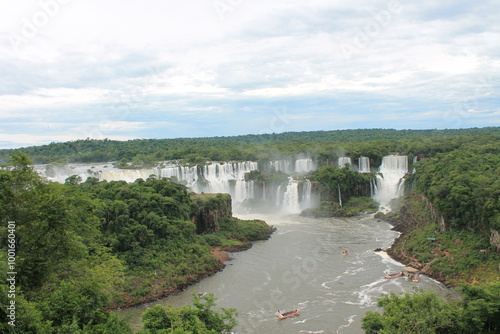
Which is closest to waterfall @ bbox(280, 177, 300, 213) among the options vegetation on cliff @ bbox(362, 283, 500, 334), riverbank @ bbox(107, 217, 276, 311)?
riverbank @ bbox(107, 217, 276, 311)

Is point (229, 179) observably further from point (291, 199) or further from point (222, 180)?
point (291, 199)

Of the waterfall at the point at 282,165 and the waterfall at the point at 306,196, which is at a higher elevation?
the waterfall at the point at 282,165

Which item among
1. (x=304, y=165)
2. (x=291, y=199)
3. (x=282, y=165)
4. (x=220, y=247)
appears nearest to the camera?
(x=220, y=247)

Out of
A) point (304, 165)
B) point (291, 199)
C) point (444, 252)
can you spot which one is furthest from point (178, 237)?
point (304, 165)

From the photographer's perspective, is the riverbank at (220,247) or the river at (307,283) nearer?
the river at (307,283)

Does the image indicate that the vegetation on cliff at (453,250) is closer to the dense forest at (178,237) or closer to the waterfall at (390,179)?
the dense forest at (178,237)

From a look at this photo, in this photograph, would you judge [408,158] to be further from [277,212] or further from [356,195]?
[277,212]

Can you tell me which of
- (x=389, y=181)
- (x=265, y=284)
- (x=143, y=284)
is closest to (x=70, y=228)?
(x=143, y=284)

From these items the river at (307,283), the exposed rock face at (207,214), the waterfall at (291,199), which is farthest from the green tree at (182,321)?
the waterfall at (291,199)
